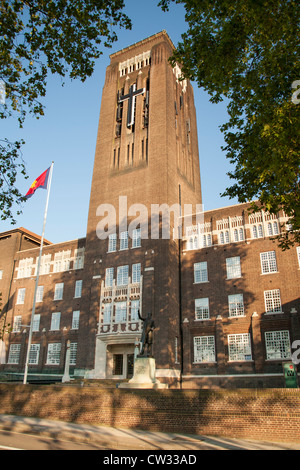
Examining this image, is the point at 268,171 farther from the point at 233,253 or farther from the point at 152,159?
the point at 152,159

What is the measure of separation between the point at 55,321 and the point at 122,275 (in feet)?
37.8

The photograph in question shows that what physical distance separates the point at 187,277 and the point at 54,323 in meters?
17.0

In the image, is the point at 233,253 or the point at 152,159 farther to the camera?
the point at 152,159

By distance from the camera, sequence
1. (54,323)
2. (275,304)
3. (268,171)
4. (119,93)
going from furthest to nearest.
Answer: (119,93) → (54,323) → (275,304) → (268,171)

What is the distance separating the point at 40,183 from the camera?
1302 inches

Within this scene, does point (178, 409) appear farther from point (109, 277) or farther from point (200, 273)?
point (109, 277)

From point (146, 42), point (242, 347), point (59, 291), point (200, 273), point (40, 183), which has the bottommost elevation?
point (242, 347)

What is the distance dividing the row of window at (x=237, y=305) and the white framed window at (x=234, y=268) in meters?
1.89

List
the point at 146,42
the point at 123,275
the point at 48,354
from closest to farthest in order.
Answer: the point at 123,275 → the point at 48,354 → the point at 146,42

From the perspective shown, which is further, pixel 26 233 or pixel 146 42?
pixel 26 233

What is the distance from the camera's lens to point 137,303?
114 feet

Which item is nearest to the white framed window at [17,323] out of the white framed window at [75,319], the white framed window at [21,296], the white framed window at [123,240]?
the white framed window at [21,296]

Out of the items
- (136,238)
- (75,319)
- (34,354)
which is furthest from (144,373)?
(34,354)

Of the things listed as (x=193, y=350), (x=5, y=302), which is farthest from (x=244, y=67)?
(x=5, y=302)
